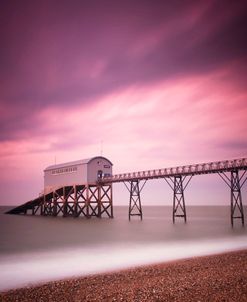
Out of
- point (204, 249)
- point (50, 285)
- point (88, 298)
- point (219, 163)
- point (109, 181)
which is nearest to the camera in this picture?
point (88, 298)

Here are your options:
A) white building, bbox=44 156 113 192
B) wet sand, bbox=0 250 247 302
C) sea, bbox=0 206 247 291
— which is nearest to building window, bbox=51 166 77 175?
white building, bbox=44 156 113 192

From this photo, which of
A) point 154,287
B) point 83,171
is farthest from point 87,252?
point 83,171

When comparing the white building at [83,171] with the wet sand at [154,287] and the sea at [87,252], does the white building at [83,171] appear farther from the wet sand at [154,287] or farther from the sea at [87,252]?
the wet sand at [154,287]

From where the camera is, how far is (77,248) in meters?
19.0

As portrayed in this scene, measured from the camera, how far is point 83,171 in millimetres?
39781

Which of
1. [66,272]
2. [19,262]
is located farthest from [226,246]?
[19,262]

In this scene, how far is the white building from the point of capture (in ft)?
129

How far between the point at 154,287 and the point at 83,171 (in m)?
31.5

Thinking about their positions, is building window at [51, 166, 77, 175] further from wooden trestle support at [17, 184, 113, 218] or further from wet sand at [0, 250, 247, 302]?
wet sand at [0, 250, 247, 302]

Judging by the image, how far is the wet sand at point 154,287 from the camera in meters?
8.05

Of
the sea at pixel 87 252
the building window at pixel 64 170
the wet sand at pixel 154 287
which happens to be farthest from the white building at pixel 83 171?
the wet sand at pixel 154 287

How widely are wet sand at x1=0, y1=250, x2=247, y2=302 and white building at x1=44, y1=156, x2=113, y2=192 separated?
93.5 ft

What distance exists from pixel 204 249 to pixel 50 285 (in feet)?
35.6

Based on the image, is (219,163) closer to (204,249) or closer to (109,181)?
(204,249)
